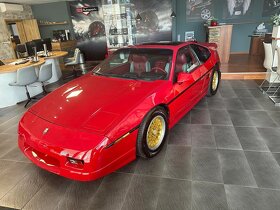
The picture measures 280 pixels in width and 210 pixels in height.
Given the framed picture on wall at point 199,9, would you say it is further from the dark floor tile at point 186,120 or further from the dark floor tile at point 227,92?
the dark floor tile at point 186,120

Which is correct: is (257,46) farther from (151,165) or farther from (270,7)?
(151,165)

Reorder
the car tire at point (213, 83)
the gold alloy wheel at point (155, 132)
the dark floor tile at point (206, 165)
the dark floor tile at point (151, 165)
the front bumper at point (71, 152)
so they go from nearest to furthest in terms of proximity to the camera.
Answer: the front bumper at point (71, 152)
the dark floor tile at point (206, 165)
the dark floor tile at point (151, 165)
the gold alloy wheel at point (155, 132)
the car tire at point (213, 83)

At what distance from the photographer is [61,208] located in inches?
67.4

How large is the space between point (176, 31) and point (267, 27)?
10.7ft

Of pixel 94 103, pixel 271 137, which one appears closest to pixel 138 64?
pixel 94 103

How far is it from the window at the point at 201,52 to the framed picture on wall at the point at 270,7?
536 cm

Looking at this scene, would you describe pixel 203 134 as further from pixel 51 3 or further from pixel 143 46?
pixel 51 3

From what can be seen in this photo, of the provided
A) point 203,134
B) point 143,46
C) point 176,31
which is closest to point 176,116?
point 203,134

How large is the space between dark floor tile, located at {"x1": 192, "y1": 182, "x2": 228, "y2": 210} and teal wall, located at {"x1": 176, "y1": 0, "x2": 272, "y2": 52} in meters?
7.27

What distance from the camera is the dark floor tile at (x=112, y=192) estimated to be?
1.72m

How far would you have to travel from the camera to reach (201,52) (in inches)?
132

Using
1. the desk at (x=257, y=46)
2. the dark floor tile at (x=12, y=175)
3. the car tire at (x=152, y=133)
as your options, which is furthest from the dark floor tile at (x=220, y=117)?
the desk at (x=257, y=46)

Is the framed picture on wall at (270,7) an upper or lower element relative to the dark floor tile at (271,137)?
upper

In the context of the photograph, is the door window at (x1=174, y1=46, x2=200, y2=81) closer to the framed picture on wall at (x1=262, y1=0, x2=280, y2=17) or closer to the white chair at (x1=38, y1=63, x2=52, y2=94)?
the white chair at (x1=38, y1=63, x2=52, y2=94)
